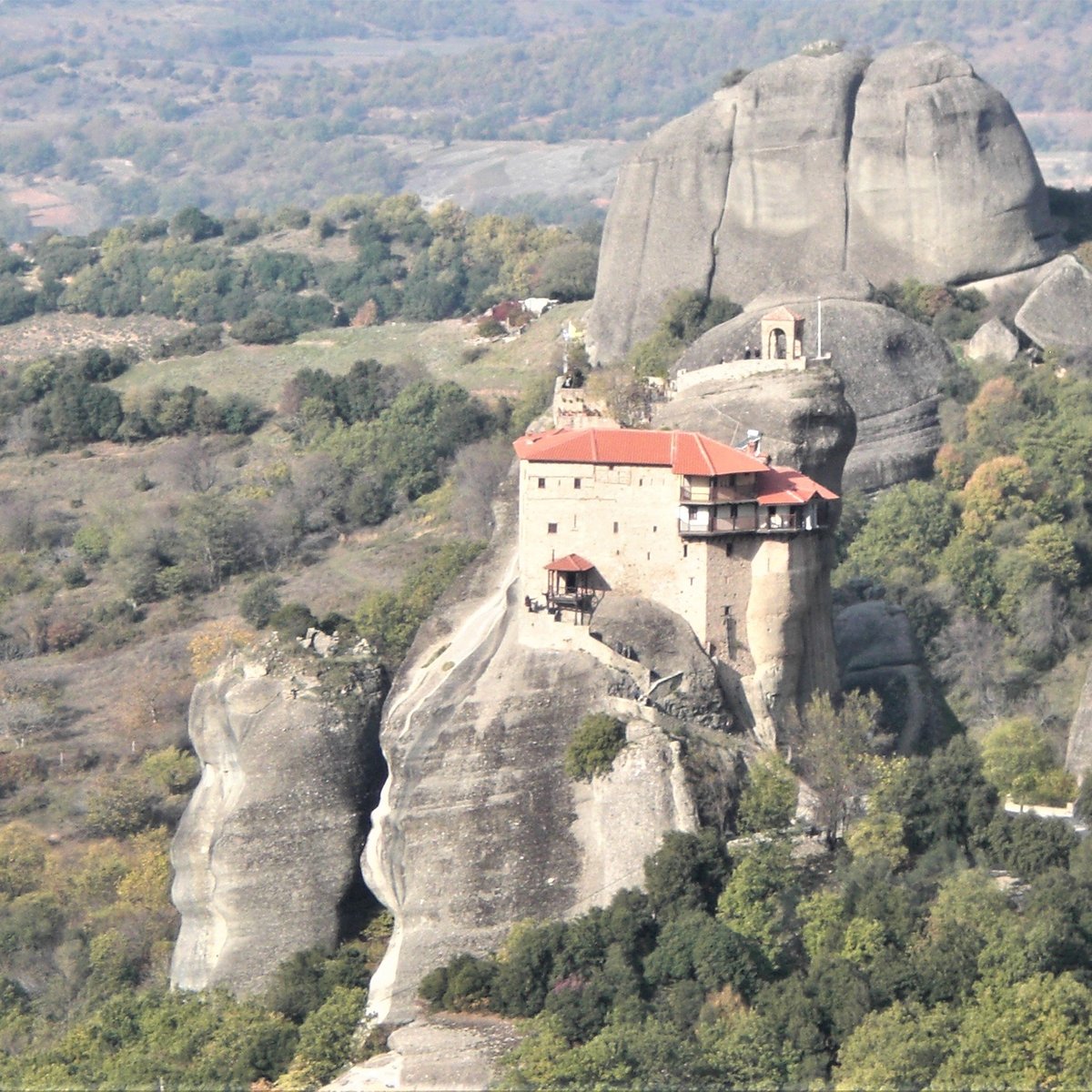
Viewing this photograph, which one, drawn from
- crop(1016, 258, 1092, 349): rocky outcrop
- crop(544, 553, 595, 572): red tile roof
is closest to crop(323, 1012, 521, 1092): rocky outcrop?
crop(544, 553, 595, 572): red tile roof

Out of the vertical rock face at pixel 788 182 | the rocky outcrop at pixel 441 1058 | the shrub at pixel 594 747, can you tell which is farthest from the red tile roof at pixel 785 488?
the vertical rock face at pixel 788 182

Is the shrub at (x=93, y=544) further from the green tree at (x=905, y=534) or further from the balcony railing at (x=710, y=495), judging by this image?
the balcony railing at (x=710, y=495)

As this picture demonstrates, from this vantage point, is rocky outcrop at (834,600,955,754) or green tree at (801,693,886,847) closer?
green tree at (801,693,886,847)

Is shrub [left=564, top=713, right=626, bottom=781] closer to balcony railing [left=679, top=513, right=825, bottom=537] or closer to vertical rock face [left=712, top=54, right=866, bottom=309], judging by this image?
balcony railing [left=679, top=513, right=825, bottom=537]

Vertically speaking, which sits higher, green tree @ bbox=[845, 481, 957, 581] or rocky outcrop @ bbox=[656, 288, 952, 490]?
rocky outcrop @ bbox=[656, 288, 952, 490]

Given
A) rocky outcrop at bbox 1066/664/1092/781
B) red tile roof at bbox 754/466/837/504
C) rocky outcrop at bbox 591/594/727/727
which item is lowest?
rocky outcrop at bbox 1066/664/1092/781

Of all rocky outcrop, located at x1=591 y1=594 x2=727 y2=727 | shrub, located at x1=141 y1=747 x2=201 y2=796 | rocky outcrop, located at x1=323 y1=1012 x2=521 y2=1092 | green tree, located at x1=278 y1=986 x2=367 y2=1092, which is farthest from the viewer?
shrub, located at x1=141 y1=747 x2=201 y2=796
